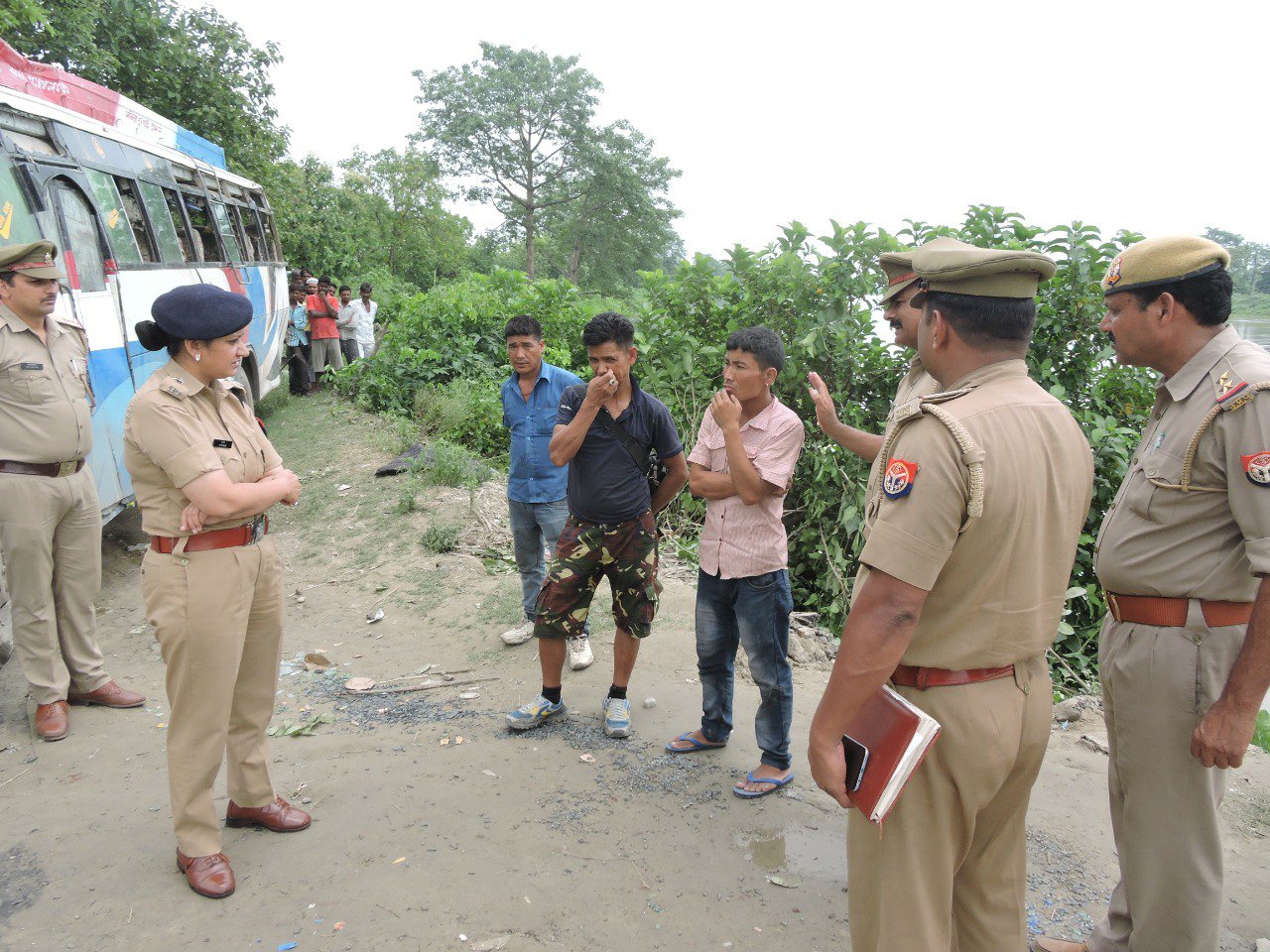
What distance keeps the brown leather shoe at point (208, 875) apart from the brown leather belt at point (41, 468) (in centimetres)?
203

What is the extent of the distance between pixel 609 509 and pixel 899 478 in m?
1.99

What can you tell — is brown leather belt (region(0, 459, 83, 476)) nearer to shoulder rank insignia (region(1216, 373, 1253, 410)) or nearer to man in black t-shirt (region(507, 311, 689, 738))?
man in black t-shirt (region(507, 311, 689, 738))

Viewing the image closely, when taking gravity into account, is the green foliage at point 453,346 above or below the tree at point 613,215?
below

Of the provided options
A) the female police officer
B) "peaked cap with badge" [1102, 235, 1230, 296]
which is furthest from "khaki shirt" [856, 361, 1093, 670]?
the female police officer

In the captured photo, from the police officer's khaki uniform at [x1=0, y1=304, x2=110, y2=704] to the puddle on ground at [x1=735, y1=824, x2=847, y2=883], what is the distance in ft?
10.6

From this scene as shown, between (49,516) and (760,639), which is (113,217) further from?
(760,639)

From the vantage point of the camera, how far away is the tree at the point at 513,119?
1462 inches

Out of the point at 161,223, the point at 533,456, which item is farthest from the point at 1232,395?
the point at 161,223

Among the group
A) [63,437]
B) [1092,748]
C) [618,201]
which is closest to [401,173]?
[618,201]

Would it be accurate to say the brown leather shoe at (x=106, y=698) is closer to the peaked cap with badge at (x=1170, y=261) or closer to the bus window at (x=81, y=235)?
the bus window at (x=81, y=235)

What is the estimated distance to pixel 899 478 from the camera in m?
1.68

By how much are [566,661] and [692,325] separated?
125 inches

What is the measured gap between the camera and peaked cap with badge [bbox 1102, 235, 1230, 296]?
2104mm

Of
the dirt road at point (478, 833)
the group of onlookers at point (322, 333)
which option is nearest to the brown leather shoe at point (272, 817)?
the dirt road at point (478, 833)
